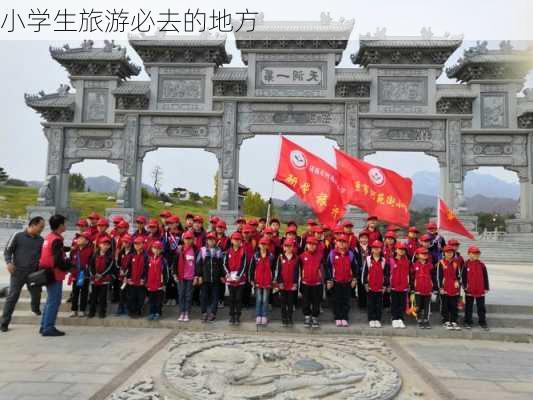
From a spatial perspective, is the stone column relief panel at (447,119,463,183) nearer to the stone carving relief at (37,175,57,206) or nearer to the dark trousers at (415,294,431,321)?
the dark trousers at (415,294,431,321)

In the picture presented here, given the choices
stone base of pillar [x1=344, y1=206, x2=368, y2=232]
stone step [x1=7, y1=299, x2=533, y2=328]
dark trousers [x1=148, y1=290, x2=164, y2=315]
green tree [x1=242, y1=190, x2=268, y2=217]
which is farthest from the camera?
green tree [x1=242, y1=190, x2=268, y2=217]

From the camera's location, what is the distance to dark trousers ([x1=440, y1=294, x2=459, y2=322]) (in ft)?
18.9

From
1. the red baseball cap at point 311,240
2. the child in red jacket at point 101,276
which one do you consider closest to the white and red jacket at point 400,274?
the red baseball cap at point 311,240

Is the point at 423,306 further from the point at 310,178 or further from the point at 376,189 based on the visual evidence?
the point at 310,178

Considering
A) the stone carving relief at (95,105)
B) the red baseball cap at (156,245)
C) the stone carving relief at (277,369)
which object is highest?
the stone carving relief at (95,105)

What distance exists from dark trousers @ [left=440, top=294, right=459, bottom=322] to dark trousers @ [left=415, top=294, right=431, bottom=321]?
0.22 metres

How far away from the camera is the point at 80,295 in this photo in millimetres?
5969

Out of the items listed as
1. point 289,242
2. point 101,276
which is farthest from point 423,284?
point 101,276

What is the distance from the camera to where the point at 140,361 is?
417 cm

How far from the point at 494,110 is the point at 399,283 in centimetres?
1498

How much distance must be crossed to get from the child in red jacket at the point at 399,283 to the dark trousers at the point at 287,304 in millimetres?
1449

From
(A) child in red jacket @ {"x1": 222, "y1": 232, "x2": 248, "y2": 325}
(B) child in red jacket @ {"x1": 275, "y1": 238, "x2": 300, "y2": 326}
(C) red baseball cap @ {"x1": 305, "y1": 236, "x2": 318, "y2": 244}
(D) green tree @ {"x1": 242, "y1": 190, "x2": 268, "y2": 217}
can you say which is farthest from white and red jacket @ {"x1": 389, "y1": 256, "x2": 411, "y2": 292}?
(D) green tree @ {"x1": 242, "y1": 190, "x2": 268, "y2": 217}

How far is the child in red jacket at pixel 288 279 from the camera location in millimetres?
5691

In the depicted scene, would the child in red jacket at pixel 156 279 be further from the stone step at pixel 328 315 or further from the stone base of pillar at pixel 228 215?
the stone base of pillar at pixel 228 215
